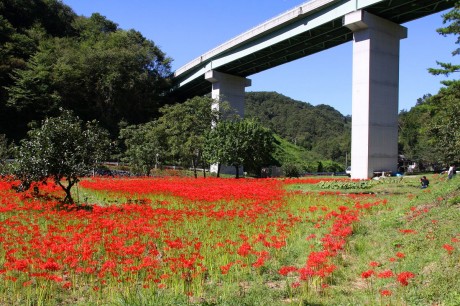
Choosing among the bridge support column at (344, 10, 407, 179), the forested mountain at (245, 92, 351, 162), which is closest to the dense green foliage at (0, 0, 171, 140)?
the bridge support column at (344, 10, 407, 179)

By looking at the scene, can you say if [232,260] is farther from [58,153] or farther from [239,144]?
[239,144]

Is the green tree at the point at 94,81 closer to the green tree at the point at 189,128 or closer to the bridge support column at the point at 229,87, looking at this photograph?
the bridge support column at the point at 229,87

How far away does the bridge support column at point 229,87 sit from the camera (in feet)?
183

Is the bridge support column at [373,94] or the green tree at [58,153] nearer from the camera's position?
the green tree at [58,153]

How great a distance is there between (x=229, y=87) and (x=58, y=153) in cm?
4564

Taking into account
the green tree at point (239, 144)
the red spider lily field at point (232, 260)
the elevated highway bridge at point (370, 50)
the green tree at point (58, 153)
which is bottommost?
the red spider lily field at point (232, 260)

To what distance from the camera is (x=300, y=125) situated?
391ft

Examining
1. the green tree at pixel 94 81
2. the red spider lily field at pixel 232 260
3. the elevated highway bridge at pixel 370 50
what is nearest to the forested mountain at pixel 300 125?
the green tree at pixel 94 81

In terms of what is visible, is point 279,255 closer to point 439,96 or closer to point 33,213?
point 33,213

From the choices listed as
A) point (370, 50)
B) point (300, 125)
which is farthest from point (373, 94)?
point (300, 125)

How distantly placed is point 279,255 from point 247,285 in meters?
1.58

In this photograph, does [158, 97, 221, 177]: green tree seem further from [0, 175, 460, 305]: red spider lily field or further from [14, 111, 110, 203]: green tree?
[0, 175, 460, 305]: red spider lily field

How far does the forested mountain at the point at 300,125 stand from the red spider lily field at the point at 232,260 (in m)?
89.7

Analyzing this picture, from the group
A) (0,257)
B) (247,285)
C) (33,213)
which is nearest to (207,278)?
(247,285)
